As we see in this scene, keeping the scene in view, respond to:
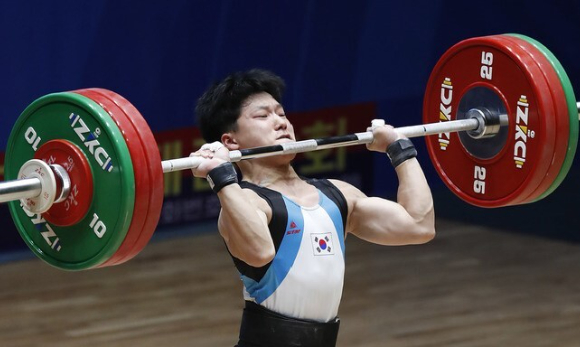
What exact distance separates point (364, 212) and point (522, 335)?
2257 mm

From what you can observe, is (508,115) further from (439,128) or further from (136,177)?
(136,177)

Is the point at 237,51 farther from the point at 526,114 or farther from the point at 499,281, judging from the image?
the point at 526,114

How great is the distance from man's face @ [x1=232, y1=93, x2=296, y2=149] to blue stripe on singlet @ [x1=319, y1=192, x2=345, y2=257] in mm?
200

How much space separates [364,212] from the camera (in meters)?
3.48

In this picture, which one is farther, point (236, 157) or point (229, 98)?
point (229, 98)

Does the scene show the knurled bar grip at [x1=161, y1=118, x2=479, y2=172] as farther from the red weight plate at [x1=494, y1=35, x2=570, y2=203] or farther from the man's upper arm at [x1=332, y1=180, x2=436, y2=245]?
the red weight plate at [x1=494, y1=35, x2=570, y2=203]

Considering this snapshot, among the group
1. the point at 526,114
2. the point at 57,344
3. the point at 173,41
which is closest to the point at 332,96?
the point at 173,41

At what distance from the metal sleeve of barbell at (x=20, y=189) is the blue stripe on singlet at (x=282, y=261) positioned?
24.0 inches

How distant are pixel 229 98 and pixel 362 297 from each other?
9.21ft

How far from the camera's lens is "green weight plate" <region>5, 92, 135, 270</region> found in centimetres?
306

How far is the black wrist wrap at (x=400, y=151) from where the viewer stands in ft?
11.5

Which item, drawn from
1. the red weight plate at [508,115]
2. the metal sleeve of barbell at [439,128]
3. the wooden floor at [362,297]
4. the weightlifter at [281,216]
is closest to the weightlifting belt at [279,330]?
the weightlifter at [281,216]

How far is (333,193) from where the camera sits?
346cm

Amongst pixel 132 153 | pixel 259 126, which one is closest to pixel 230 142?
pixel 259 126
